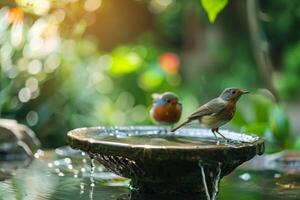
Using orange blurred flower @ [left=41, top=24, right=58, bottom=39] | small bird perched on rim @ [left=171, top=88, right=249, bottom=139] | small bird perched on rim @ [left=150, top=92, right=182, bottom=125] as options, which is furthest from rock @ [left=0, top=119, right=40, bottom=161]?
orange blurred flower @ [left=41, top=24, right=58, bottom=39]

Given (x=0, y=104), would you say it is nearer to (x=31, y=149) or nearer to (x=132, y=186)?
(x=31, y=149)

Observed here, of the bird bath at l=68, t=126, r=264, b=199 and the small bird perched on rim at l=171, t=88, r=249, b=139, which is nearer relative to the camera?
the bird bath at l=68, t=126, r=264, b=199

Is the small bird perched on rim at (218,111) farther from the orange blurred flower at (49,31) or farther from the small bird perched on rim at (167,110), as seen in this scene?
the orange blurred flower at (49,31)

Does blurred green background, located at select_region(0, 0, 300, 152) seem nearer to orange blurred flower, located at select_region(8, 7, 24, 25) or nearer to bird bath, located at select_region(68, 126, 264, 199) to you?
orange blurred flower, located at select_region(8, 7, 24, 25)

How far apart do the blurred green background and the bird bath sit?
2186 millimetres

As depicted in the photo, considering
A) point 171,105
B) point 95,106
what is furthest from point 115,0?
point 171,105

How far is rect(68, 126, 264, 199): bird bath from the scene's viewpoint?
120 inches

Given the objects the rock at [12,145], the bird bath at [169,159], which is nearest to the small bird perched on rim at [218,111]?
the bird bath at [169,159]

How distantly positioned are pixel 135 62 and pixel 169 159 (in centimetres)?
766

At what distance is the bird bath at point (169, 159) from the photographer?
3055 millimetres

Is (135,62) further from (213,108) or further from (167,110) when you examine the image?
(213,108)

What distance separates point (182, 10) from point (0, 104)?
8680 millimetres

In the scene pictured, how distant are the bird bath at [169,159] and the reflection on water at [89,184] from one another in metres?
0.17

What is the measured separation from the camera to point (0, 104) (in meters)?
6.73
